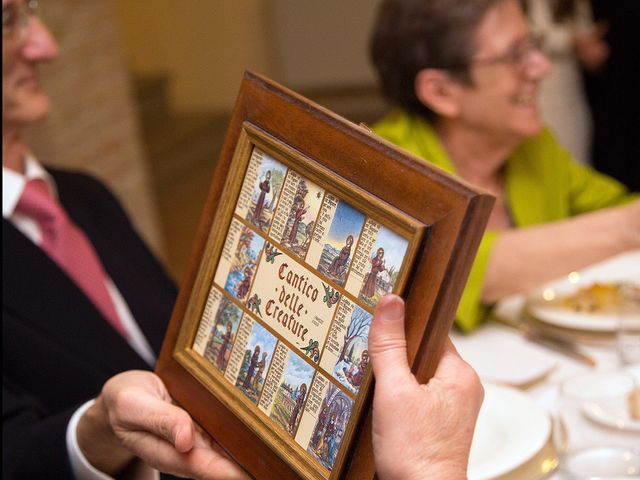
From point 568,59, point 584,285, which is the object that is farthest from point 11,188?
point 568,59

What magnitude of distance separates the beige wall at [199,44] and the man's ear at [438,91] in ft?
20.5

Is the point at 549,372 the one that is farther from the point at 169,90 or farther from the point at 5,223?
the point at 169,90

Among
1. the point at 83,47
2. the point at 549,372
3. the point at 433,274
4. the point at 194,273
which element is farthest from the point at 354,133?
the point at 83,47

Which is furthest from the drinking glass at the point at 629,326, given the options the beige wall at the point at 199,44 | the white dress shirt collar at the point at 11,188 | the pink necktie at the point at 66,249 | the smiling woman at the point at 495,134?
the beige wall at the point at 199,44

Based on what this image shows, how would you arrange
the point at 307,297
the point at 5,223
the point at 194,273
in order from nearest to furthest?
1. the point at 307,297
2. the point at 194,273
3. the point at 5,223

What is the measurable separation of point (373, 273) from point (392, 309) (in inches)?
2.4

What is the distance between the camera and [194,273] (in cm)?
113

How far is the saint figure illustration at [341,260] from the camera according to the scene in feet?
2.95

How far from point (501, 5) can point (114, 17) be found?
7.98 feet

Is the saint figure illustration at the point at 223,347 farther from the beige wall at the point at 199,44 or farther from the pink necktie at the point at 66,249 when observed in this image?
the beige wall at the point at 199,44

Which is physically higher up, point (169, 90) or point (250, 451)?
point (250, 451)

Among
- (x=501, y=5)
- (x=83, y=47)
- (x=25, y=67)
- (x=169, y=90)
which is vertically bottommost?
(x=169, y=90)

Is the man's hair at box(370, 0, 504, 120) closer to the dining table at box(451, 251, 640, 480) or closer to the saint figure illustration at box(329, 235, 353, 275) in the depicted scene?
the dining table at box(451, 251, 640, 480)

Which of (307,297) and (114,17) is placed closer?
(307,297)
